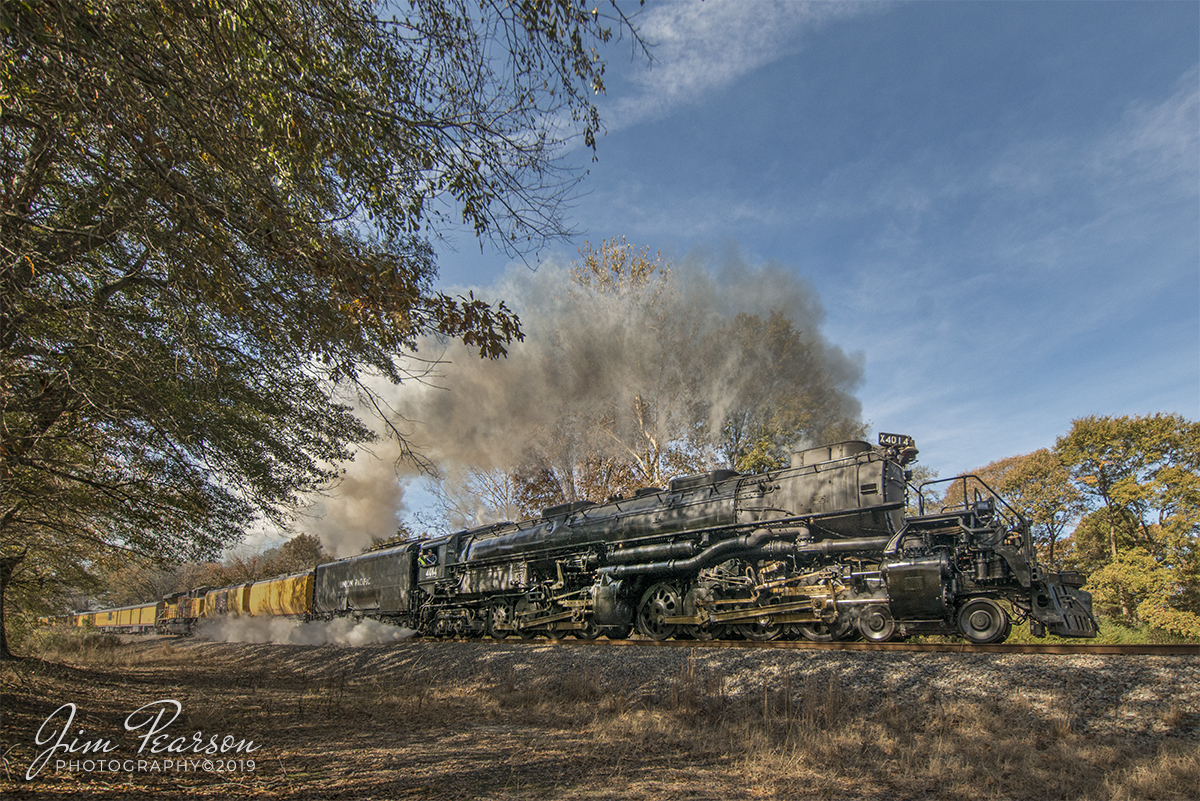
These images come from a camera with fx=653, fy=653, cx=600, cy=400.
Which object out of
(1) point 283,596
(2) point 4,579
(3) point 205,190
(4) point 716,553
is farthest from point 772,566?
(1) point 283,596

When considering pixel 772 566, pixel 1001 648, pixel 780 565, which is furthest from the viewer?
pixel 772 566

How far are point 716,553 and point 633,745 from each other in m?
4.37

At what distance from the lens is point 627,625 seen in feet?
41.3

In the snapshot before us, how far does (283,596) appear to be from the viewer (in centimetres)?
2455

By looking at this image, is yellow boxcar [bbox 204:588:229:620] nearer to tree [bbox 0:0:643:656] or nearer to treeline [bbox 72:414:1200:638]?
treeline [bbox 72:414:1200:638]

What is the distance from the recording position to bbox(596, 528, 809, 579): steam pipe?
10438mm

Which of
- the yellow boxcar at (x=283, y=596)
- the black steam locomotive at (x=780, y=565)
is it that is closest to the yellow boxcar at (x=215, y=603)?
the yellow boxcar at (x=283, y=596)

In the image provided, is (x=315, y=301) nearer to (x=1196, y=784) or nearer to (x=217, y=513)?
(x=217, y=513)

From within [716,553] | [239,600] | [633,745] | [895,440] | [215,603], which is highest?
[895,440]

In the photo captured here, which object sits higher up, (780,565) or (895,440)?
(895,440)

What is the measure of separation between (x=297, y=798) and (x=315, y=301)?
376 centimetres

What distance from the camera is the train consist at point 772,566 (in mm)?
8461

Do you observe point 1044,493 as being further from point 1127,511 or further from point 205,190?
point 205,190

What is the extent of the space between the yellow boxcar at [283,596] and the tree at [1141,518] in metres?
30.1
